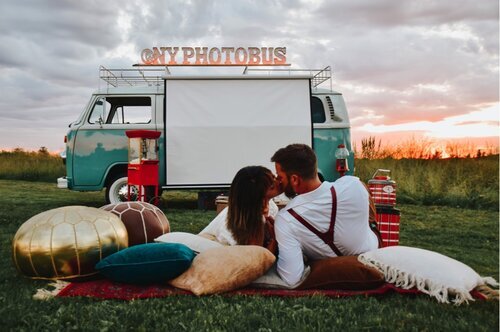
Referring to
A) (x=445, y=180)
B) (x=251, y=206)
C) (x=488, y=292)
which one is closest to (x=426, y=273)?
(x=488, y=292)

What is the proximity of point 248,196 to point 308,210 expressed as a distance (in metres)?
0.50

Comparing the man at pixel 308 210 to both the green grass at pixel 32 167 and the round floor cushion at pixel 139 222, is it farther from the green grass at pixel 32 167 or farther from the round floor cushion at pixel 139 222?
the green grass at pixel 32 167

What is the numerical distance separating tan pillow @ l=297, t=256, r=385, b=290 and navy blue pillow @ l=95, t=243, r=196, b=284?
979 mm

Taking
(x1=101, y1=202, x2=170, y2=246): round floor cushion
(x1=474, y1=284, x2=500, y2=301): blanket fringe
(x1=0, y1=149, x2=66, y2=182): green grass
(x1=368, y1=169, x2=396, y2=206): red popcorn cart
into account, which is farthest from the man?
(x1=0, y1=149, x2=66, y2=182): green grass

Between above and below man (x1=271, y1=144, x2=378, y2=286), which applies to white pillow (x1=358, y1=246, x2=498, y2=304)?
below

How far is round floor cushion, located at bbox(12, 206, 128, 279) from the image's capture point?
163 inches

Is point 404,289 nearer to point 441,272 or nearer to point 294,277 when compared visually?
point 441,272

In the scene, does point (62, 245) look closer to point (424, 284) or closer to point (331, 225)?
point (331, 225)

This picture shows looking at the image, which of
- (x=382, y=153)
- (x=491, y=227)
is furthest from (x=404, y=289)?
(x=382, y=153)

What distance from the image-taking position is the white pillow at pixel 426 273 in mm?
3617

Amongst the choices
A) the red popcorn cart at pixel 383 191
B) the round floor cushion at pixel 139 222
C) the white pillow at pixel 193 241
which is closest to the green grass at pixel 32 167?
the round floor cushion at pixel 139 222

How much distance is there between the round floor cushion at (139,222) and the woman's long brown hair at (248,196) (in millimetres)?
1407

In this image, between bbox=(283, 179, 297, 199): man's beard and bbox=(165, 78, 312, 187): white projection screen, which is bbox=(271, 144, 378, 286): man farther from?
bbox=(165, 78, 312, 187): white projection screen

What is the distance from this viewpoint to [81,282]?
4.25 m
